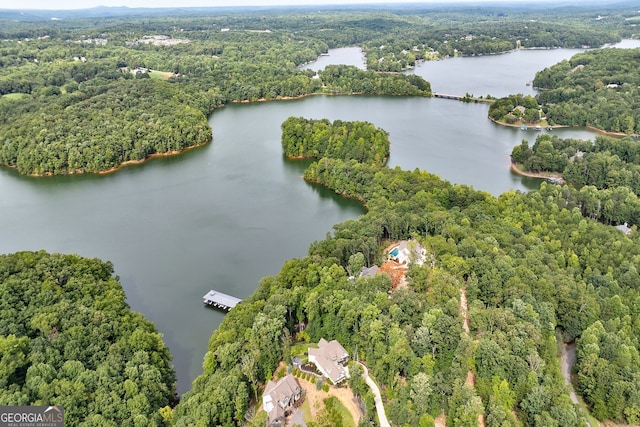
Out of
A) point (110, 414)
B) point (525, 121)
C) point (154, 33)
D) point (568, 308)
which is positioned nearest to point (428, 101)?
point (525, 121)

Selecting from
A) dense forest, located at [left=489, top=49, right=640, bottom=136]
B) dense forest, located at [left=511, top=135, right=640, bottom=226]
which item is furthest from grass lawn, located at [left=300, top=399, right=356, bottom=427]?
dense forest, located at [left=489, top=49, right=640, bottom=136]

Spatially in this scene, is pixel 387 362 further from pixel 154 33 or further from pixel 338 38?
pixel 154 33

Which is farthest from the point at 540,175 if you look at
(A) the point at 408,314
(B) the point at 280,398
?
(B) the point at 280,398

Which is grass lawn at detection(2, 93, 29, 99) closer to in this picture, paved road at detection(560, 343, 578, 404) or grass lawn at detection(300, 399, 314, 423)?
grass lawn at detection(300, 399, 314, 423)

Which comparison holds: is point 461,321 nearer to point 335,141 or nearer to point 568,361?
point 568,361

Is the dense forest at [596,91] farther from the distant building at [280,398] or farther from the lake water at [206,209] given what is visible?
the distant building at [280,398]

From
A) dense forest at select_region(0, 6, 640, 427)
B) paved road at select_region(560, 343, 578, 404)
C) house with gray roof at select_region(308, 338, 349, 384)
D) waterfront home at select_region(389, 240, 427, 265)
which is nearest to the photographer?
dense forest at select_region(0, 6, 640, 427)
